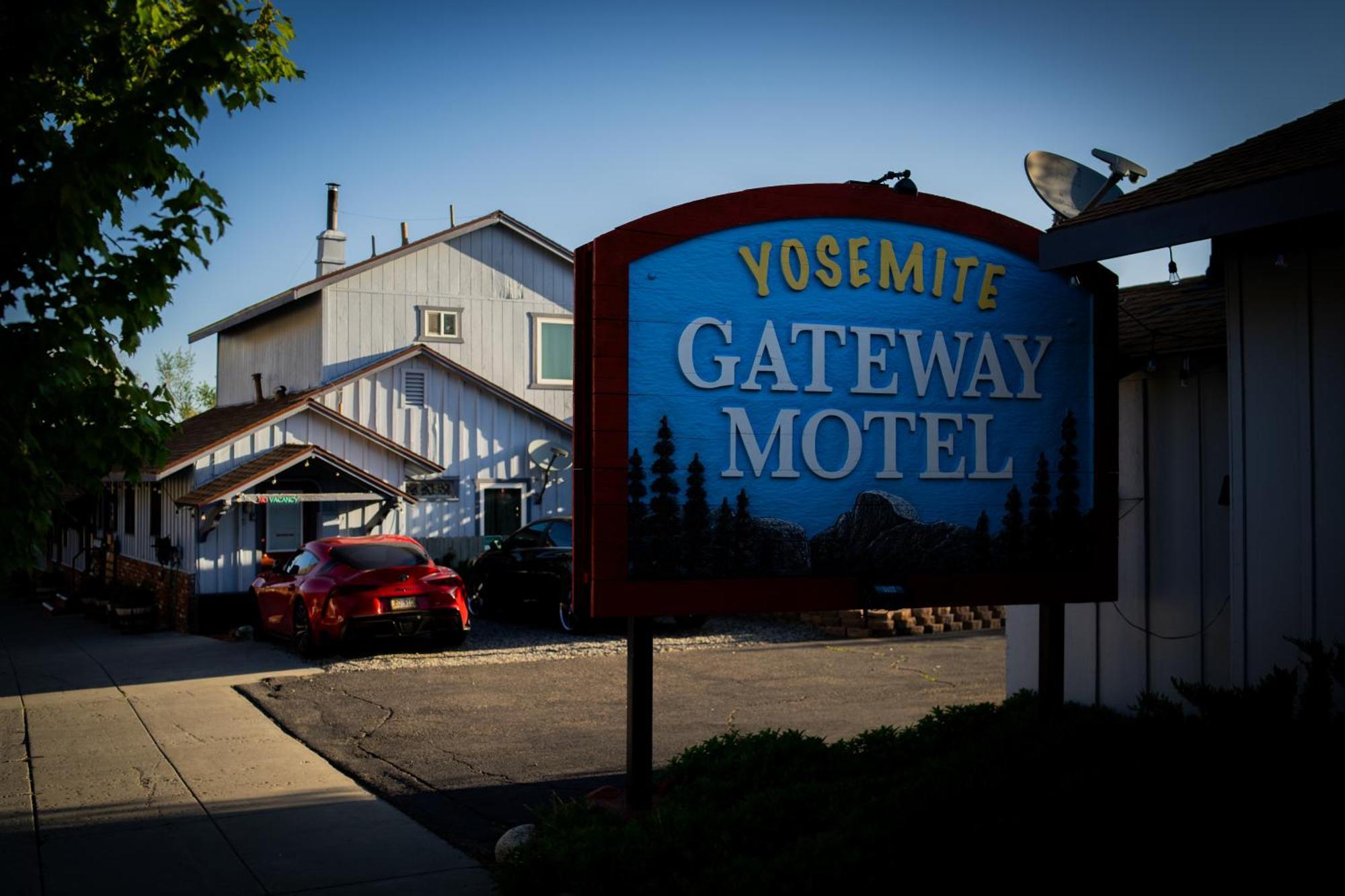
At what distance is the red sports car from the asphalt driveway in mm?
1081

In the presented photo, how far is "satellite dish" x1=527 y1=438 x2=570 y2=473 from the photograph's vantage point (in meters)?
23.6

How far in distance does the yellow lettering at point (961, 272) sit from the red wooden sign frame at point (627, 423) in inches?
6.7

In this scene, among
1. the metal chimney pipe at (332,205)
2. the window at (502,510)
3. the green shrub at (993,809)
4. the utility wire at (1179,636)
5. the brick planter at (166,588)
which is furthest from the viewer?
the metal chimney pipe at (332,205)

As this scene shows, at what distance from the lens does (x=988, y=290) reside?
663cm

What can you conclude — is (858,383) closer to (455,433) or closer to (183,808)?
(183,808)

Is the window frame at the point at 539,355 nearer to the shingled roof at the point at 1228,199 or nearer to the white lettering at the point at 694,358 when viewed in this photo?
the shingled roof at the point at 1228,199

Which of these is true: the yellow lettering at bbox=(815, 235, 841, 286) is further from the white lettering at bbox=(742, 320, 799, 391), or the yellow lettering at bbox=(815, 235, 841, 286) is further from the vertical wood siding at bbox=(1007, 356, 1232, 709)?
the vertical wood siding at bbox=(1007, 356, 1232, 709)

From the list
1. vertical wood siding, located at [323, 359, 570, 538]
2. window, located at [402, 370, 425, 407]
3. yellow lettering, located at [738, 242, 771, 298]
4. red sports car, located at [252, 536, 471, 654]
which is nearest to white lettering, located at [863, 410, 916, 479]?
yellow lettering, located at [738, 242, 771, 298]

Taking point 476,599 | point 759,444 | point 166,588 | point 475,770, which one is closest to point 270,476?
point 166,588

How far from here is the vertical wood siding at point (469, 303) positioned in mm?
24453

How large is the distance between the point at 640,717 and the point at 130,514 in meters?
20.9

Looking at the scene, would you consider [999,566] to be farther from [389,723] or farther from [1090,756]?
[389,723]

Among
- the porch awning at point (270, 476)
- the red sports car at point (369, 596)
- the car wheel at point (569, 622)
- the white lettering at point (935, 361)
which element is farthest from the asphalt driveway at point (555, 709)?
the porch awning at point (270, 476)

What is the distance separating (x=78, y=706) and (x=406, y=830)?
6653 millimetres
